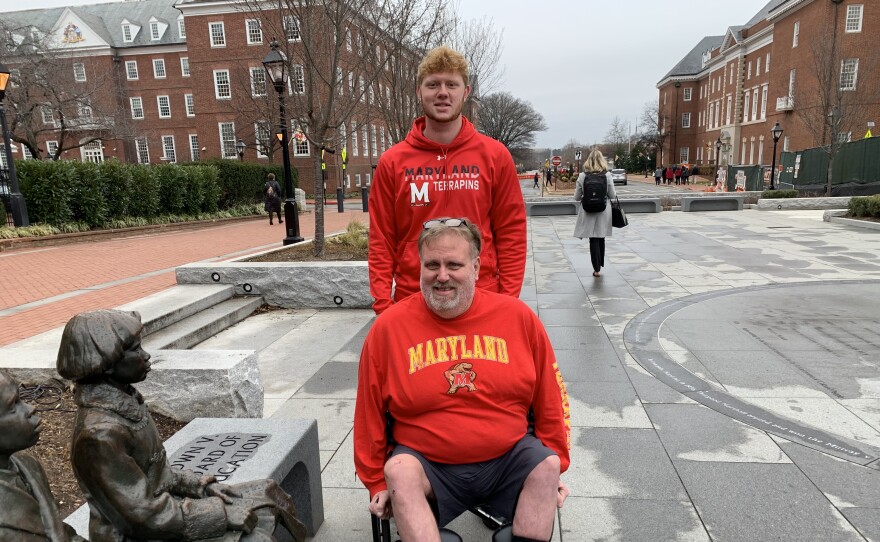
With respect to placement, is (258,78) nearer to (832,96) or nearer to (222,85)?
(222,85)

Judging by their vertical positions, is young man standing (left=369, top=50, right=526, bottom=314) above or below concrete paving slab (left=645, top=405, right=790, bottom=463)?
above

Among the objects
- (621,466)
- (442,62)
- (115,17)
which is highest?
(115,17)

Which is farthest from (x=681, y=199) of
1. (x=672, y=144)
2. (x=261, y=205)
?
(x=672, y=144)

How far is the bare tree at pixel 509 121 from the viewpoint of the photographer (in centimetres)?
5884

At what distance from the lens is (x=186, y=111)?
47781 millimetres

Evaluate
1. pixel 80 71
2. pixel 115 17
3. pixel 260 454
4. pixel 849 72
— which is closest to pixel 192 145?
pixel 80 71

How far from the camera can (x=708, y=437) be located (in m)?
3.44

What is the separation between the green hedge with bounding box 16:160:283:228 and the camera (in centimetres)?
1434

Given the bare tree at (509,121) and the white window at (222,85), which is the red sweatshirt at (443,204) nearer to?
the white window at (222,85)

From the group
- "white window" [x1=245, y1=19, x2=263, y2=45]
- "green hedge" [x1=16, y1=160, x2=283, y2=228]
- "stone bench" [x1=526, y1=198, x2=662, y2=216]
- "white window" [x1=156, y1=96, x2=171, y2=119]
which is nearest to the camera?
"green hedge" [x1=16, y1=160, x2=283, y2=228]

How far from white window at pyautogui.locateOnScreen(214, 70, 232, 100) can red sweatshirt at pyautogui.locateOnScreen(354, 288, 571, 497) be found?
4260 cm

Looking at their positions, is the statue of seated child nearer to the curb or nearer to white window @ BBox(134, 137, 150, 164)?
the curb

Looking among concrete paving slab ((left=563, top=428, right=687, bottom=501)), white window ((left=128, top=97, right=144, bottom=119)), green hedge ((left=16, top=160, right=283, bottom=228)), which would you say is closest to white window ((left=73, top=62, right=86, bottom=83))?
white window ((left=128, top=97, right=144, bottom=119))

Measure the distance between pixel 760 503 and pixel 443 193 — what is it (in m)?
2.20
